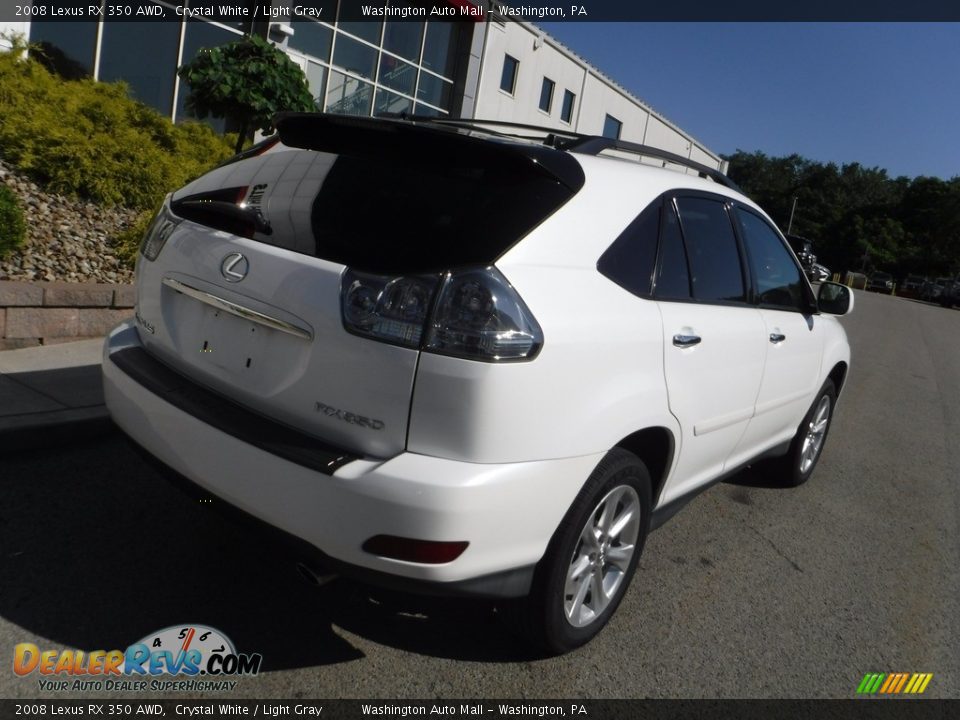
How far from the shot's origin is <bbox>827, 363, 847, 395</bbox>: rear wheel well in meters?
5.16

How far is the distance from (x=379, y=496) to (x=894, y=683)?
2.19 m

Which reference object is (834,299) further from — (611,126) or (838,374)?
(611,126)

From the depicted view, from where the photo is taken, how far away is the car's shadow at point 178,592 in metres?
2.63

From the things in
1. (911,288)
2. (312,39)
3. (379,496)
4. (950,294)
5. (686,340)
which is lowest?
(379,496)

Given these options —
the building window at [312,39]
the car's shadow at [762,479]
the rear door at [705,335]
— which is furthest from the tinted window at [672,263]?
the building window at [312,39]

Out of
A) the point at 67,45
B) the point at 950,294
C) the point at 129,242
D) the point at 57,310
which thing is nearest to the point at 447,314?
the point at 57,310

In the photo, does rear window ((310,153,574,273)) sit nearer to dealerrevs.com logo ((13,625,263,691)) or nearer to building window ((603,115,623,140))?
dealerrevs.com logo ((13,625,263,691))

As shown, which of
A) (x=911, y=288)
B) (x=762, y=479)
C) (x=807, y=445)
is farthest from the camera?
(x=911, y=288)

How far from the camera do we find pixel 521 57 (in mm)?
24891

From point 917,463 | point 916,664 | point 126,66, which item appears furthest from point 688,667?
point 126,66

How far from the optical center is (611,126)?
106ft

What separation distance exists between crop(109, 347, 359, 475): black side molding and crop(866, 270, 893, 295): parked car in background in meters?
71.7

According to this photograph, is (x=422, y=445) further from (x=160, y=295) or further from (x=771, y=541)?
(x=771, y=541)

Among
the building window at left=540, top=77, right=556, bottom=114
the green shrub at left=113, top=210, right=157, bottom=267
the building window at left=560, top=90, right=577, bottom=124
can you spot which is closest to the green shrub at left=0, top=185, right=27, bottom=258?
the green shrub at left=113, top=210, right=157, bottom=267
